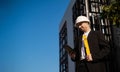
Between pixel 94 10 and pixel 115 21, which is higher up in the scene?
pixel 94 10

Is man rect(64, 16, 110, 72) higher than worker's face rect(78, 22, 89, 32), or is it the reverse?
worker's face rect(78, 22, 89, 32)

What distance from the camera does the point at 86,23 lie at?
2758mm

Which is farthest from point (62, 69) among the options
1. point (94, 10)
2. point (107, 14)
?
point (107, 14)

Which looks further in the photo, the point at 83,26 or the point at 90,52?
the point at 83,26

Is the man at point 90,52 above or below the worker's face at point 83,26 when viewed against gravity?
below

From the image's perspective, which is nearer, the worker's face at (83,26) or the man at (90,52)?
the man at (90,52)

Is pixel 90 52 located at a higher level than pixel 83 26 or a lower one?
lower

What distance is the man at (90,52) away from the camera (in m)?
2.55

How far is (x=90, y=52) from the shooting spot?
8.50ft

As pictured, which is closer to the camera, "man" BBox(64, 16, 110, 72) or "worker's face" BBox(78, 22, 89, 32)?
"man" BBox(64, 16, 110, 72)

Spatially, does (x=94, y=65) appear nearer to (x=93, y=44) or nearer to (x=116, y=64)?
(x=93, y=44)

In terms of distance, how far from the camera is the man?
2.55 meters

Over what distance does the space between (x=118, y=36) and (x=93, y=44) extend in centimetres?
1493

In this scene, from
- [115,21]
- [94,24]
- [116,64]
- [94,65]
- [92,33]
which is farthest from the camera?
[94,24]
